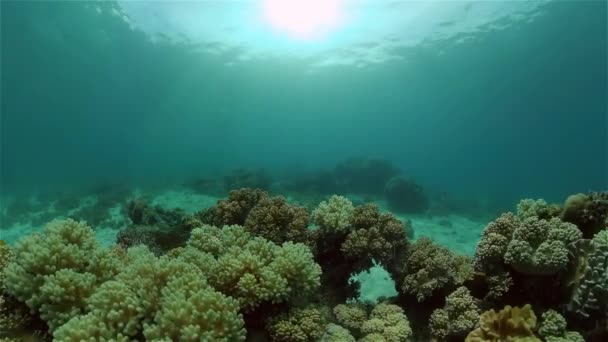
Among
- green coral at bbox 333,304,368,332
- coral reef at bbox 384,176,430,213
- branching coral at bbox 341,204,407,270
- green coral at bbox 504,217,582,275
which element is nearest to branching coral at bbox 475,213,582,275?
green coral at bbox 504,217,582,275

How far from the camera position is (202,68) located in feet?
210

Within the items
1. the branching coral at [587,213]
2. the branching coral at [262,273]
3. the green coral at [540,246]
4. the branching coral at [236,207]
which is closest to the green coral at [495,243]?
the green coral at [540,246]

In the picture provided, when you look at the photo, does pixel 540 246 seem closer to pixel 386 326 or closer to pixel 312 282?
pixel 386 326

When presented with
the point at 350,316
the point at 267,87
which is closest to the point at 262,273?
the point at 350,316

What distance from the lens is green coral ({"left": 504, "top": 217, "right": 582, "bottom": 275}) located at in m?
4.35

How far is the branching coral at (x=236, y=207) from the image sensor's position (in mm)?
6402

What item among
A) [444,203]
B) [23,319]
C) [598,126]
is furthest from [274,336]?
[598,126]

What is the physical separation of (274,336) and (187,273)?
1157 mm

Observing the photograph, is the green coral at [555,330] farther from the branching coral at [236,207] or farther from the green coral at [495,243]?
the branching coral at [236,207]

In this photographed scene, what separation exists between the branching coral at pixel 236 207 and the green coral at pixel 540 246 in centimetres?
374

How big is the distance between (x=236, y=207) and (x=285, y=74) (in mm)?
64362

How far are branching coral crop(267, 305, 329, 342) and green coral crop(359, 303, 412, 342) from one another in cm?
75

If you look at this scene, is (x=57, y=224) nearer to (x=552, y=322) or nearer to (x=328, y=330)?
(x=328, y=330)

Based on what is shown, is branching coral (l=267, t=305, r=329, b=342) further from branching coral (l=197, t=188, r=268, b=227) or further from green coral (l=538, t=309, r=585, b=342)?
branching coral (l=197, t=188, r=268, b=227)
